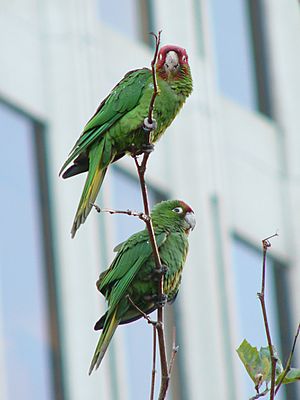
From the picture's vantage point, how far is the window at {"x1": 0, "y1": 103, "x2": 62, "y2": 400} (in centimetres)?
856

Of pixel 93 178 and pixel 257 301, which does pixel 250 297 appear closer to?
pixel 257 301

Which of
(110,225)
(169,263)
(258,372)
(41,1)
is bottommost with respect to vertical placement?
(258,372)

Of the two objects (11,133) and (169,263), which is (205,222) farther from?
(169,263)

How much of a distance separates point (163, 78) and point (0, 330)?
4.78 metres

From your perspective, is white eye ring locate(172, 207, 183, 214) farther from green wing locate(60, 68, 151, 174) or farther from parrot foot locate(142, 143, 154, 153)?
parrot foot locate(142, 143, 154, 153)

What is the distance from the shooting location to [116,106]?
397cm

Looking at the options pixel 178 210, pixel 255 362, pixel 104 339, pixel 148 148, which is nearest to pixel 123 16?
pixel 178 210

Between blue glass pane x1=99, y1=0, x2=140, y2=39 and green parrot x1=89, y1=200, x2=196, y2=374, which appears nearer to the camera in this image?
green parrot x1=89, y1=200, x2=196, y2=374

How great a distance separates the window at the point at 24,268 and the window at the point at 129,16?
1.16 meters

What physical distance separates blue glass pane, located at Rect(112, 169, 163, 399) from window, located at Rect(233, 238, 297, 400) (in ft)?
2.72

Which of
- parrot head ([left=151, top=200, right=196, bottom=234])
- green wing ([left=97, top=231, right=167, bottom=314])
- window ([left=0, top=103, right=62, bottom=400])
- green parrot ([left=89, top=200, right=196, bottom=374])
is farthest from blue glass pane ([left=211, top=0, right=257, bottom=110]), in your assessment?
green wing ([left=97, top=231, right=167, bottom=314])

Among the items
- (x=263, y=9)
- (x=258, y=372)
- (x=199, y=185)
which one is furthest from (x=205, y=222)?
(x=258, y=372)

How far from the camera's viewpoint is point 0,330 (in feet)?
27.7

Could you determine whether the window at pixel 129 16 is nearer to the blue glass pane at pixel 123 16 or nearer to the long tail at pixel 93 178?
the blue glass pane at pixel 123 16
